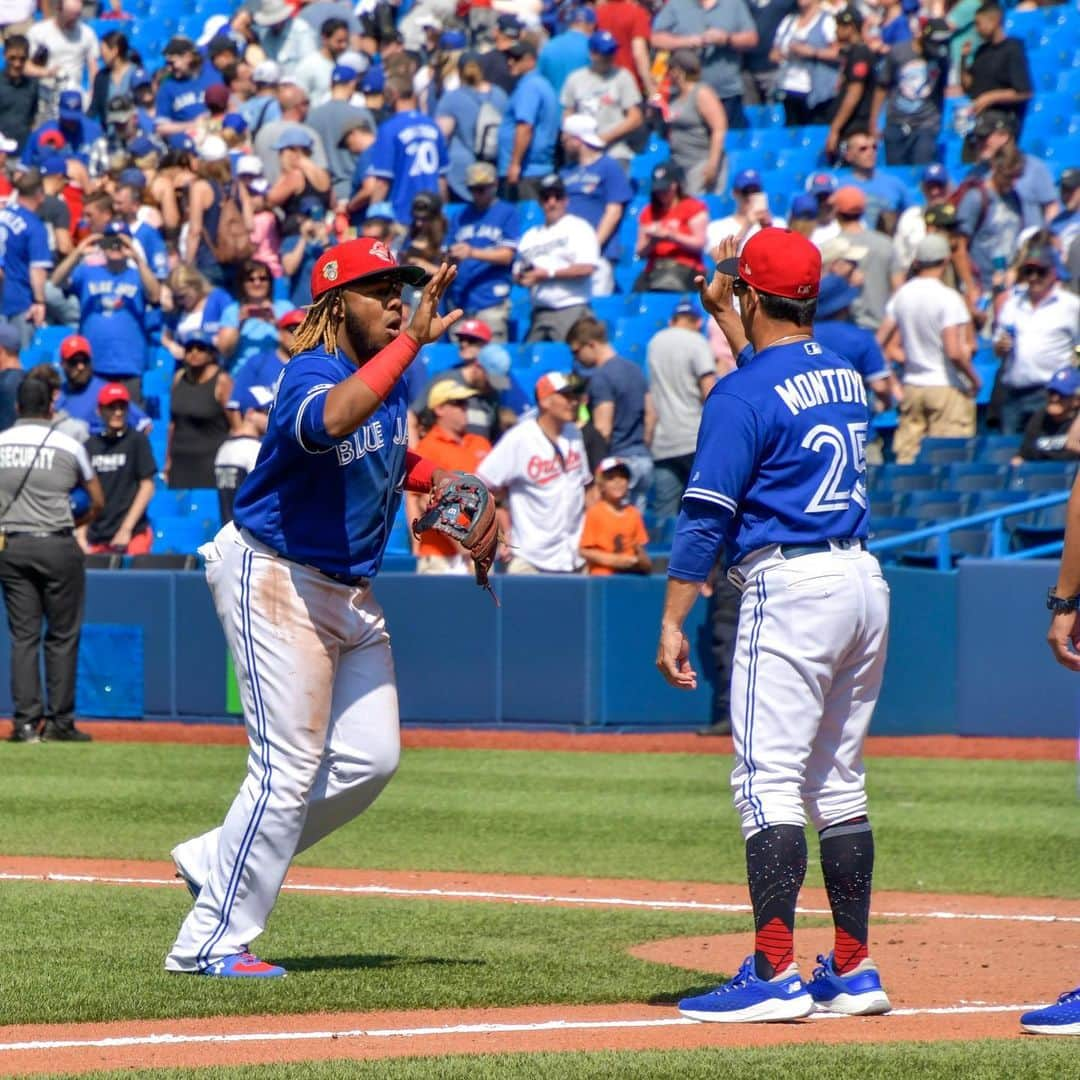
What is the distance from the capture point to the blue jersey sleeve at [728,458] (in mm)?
5496

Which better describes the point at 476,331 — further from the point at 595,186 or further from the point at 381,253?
the point at 381,253

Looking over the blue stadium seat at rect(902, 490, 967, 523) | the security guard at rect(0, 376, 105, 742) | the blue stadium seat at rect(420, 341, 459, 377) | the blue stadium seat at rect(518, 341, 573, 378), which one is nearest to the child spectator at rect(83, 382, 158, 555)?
the security guard at rect(0, 376, 105, 742)

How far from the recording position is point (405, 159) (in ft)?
61.6

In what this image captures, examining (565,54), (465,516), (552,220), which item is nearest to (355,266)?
(465,516)

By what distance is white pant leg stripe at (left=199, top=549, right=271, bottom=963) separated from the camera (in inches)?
234

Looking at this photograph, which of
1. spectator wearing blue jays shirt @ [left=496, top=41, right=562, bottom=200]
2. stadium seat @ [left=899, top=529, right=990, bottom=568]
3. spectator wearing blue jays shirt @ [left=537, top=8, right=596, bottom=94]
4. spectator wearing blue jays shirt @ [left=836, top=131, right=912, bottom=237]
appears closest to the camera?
stadium seat @ [left=899, top=529, right=990, bottom=568]

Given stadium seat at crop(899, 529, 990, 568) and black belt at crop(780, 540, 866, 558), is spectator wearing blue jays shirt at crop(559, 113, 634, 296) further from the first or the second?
black belt at crop(780, 540, 866, 558)

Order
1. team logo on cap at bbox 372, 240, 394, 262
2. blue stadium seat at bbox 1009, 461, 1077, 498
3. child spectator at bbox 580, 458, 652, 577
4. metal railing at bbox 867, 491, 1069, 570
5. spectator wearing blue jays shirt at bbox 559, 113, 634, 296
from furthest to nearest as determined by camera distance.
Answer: spectator wearing blue jays shirt at bbox 559, 113, 634, 296 → blue stadium seat at bbox 1009, 461, 1077, 498 → metal railing at bbox 867, 491, 1069, 570 → child spectator at bbox 580, 458, 652, 577 → team logo on cap at bbox 372, 240, 394, 262

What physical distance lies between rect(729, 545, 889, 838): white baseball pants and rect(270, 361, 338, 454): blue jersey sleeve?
1191 mm

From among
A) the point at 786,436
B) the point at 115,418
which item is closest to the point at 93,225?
the point at 115,418

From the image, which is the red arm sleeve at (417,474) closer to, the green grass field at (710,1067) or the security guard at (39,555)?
the green grass field at (710,1067)

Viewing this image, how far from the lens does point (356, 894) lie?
8.22 metres

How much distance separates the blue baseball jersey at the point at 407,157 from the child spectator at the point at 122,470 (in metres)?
4.03

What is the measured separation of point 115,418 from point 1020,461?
21.8ft
